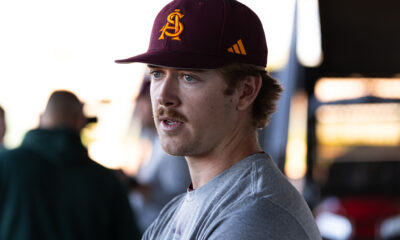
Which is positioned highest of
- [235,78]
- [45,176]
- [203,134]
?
[235,78]

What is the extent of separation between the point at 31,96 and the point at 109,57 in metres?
1.85

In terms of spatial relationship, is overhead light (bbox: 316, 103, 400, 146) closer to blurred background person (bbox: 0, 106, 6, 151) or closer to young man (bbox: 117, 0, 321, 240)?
blurred background person (bbox: 0, 106, 6, 151)

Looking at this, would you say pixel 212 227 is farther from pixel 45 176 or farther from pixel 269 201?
pixel 45 176

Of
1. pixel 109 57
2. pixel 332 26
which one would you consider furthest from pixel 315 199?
pixel 109 57

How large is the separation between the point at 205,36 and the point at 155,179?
3.70 m

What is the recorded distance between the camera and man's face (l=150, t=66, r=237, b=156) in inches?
73.8

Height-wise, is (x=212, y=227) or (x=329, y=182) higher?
(x=212, y=227)

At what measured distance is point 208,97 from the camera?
1.88 metres

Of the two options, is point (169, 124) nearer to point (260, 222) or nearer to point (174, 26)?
point (174, 26)

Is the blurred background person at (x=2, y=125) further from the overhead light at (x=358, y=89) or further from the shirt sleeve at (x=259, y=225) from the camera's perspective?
the shirt sleeve at (x=259, y=225)

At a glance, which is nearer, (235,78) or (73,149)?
(235,78)

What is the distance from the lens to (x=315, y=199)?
22.5ft

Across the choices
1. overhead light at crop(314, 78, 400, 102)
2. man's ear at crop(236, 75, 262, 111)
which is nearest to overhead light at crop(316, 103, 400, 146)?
overhead light at crop(314, 78, 400, 102)

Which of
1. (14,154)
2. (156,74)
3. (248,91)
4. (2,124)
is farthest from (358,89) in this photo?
(156,74)
